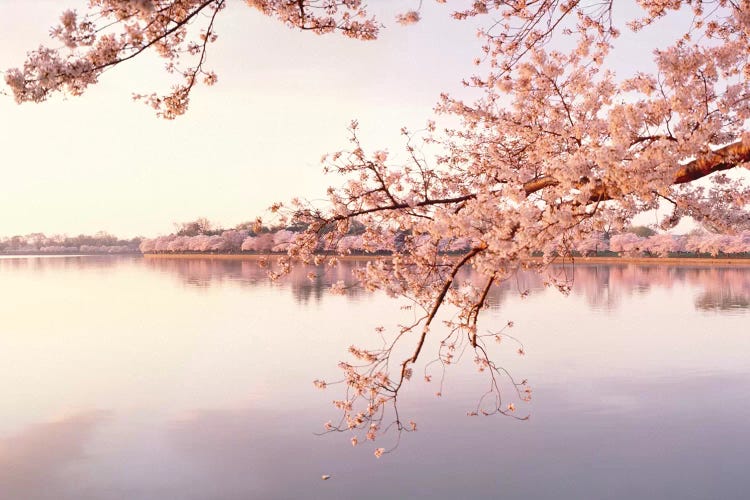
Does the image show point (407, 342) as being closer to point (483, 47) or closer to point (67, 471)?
point (67, 471)

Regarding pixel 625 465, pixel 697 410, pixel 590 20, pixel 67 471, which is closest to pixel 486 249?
pixel 590 20

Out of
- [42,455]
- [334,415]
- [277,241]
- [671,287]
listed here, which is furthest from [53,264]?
[334,415]

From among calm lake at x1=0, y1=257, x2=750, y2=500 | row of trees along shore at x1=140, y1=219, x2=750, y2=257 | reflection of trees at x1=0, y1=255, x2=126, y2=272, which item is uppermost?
row of trees along shore at x1=140, y1=219, x2=750, y2=257

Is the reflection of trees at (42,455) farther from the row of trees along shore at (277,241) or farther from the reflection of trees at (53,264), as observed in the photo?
the reflection of trees at (53,264)

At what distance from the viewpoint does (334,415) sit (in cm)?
1102

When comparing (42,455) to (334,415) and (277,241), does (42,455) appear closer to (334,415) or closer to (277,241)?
(334,415)

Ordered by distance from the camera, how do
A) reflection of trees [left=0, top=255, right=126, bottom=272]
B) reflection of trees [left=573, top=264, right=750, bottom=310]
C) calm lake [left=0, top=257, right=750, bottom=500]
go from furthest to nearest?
reflection of trees [left=0, top=255, right=126, bottom=272] < reflection of trees [left=573, top=264, right=750, bottom=310] < calm lake [left=0, top=257, right=750, bottom=500]

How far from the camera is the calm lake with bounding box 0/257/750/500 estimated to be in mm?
Answer: 8320

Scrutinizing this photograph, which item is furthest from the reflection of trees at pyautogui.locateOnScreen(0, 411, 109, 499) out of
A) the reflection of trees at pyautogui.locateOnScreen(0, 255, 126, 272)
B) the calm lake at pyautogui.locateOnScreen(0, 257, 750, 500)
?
the reflection of trees at pyautogui.locateOnScreen(0, 255, 126, 272)

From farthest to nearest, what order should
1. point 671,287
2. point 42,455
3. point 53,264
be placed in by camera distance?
point 53,264 → point 671,287 → point 42,455

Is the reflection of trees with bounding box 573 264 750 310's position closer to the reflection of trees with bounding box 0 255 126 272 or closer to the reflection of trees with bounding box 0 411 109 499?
the reflection of trees with bounding box 0 411 109 499

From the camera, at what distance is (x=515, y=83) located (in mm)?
6281

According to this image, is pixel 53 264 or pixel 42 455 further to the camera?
pixel 53 264

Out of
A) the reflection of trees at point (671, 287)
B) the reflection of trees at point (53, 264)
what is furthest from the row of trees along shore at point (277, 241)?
the reflection of trees at point (53, 264)
